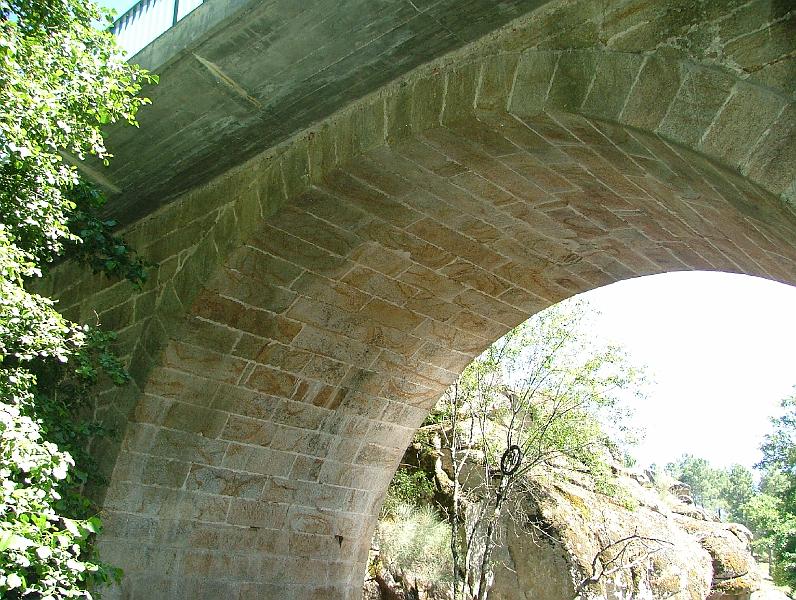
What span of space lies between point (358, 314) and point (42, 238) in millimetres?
1814

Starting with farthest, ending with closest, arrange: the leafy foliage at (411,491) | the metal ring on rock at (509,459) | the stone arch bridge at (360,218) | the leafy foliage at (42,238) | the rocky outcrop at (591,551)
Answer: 1. the leafy foliage at (411,491)
2. the metal ring on rock at (509,459)
3. the rocky outcrop at (591,551)
4. the leafy foliage at (42,238)
5. the stone arch bridge at (360,218)

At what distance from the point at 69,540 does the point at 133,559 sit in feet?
4.13

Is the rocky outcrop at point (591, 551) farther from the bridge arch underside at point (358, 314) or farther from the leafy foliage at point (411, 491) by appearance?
the bridge arch underside at point (358, 314)

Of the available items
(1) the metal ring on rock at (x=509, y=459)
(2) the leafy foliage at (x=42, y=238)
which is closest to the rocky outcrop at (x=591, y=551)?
(1) the metal ring on rock at (x=509, y=459)

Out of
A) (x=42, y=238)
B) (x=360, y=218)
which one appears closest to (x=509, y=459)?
(x=360, y=218)

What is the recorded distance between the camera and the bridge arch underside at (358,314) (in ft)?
10.4

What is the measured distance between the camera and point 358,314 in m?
4.64

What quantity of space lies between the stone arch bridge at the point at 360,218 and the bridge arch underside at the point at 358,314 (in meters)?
0.02

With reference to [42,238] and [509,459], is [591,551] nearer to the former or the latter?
[509,459]

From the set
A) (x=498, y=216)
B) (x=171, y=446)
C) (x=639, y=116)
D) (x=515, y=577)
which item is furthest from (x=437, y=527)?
(x=639, y=116)

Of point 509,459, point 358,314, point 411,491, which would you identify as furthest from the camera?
point 411,491

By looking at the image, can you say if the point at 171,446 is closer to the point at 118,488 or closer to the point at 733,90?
the point at 118,488

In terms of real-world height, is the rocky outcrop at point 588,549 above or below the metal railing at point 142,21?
below

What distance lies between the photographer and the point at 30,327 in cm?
359
